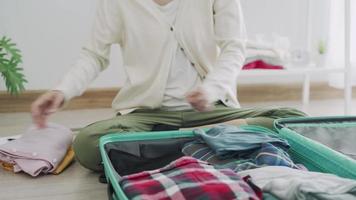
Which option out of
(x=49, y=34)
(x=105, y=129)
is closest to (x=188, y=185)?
(x=105, y=129)

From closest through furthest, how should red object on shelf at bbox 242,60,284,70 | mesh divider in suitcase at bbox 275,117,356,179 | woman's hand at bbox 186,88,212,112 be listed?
mesh divider in suitcase at bbox 275,117,356,179 → woman's hand at bbox 186,88,212,112 → red object on shelf at bbox 242,60,284,70

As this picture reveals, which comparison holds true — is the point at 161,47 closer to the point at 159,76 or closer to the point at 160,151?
the point at 159,76

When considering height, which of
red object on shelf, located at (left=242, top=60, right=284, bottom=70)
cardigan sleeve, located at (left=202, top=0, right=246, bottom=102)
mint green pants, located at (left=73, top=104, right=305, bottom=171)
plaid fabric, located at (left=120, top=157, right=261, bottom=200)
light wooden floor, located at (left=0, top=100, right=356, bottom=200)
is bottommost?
light wooden floor, located at (left=0, top=100, right=356, bottom=200)

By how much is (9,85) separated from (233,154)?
1.00 metres

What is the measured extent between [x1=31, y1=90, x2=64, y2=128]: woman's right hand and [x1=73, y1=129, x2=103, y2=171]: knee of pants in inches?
6.6

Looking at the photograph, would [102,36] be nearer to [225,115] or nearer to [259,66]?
[225,115]

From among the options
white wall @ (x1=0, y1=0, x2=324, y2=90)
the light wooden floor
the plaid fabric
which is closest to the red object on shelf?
white wall @ (x1=0, y1=0, x2=324, y2=90)

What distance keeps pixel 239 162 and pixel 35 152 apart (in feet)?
1.97

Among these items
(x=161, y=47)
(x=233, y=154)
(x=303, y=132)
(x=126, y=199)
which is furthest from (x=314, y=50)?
(x=126, y=199)

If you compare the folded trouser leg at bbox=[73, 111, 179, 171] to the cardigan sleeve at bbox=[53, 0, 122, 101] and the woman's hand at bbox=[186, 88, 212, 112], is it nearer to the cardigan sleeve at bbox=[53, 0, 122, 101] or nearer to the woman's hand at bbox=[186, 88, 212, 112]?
the cardigan sleeve at bbox=[53, 0, 122, 101]

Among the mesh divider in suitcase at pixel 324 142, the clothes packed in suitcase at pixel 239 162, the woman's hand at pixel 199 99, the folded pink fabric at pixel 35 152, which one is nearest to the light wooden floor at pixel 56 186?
the folded pink fabric at pixel 35 152

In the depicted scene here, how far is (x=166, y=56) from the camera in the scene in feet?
3.61

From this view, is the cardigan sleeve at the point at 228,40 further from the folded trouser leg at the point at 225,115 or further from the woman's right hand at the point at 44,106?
the woman's right hand at the point at 44,106

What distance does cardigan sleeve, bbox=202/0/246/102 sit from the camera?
40.2 inches
